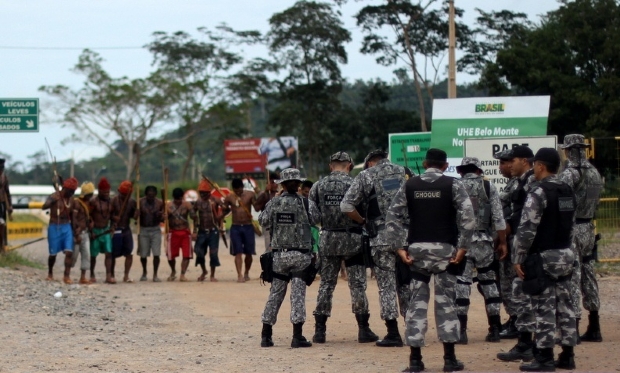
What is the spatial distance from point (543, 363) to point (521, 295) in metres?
0.98

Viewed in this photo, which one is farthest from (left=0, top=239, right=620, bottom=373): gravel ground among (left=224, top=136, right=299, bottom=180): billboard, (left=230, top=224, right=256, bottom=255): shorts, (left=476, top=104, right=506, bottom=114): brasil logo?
(left=224, top=136, right=299, bottom=180): billboard

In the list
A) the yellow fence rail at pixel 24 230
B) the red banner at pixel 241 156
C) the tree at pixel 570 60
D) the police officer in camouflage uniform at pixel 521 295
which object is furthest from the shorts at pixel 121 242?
the red banner at pixel 241 156

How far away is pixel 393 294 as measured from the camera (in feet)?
35.1

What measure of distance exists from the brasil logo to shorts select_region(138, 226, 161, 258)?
7042 millimetres

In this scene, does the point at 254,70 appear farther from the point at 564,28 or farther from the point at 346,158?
the point at 346,158

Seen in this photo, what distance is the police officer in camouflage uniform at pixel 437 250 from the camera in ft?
28.7

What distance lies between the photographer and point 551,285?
28.8ft

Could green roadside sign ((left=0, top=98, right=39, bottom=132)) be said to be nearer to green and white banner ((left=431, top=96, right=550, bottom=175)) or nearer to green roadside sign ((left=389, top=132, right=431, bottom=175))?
green roadside sign ((left=389, top=132, right=431, bottom=175))

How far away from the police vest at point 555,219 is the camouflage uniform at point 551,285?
0.04m

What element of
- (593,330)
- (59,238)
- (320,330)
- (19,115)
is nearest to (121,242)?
(59,238)

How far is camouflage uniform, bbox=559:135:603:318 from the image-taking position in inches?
413

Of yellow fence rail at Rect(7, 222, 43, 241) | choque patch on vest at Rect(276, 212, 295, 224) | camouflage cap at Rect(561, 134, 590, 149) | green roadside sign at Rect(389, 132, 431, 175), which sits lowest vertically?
yellow fence rail at Rect(7, 222, 43, 241)

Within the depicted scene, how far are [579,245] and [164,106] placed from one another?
160 ft

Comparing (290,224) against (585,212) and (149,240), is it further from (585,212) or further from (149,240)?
(149,240)
